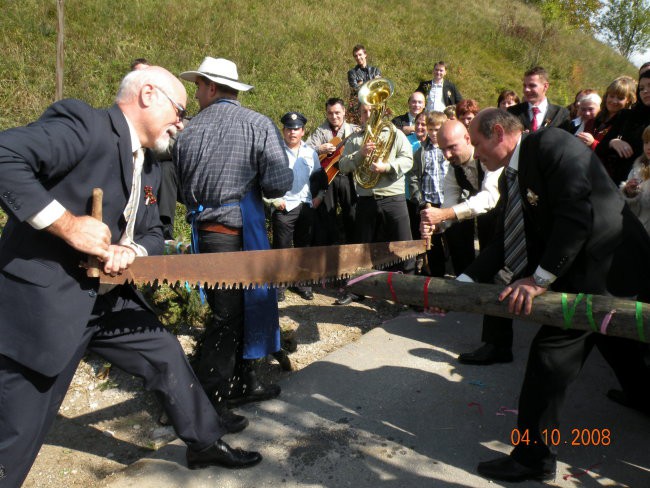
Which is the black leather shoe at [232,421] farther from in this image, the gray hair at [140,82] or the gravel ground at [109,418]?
the gray hair at [140,82]

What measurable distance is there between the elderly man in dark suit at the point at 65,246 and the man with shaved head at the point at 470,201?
2.50m

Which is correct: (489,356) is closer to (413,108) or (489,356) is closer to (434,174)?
(434,174)

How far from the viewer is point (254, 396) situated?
412cm

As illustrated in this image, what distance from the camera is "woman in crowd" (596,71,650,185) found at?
17.0ft

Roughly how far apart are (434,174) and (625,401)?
3164mm

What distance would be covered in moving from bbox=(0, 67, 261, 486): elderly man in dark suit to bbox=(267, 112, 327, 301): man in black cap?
345 cm

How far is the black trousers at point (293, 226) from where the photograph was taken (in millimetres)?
6500

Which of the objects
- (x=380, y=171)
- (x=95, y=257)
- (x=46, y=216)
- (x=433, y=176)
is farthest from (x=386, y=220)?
(x=46, y=216)

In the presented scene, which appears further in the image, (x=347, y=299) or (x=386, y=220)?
(x=347, y=299)

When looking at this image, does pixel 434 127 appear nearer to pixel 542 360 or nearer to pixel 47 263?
pixel 542 360

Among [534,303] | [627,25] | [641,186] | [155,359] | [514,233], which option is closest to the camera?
[534,303]

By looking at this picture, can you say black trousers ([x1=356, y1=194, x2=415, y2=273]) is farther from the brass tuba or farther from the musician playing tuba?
the brass tuba

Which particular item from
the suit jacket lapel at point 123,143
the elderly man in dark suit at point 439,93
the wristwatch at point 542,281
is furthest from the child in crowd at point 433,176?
the elderly man in dark suit at point 439,93
